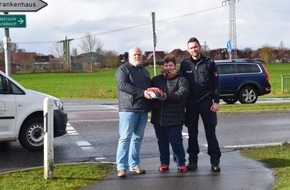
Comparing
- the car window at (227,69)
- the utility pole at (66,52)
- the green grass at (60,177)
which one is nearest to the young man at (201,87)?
the green grass at (60,177)

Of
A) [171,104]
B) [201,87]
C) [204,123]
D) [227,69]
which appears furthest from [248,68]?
[171,104]

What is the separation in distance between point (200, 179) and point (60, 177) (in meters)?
1.97

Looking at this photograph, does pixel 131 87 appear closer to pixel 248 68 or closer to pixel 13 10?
pixel 13 10

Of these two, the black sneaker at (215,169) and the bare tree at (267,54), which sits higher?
the bare tree at (267,54)

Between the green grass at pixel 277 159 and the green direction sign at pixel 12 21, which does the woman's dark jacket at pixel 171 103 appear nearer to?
the green grass at pixel 277 159

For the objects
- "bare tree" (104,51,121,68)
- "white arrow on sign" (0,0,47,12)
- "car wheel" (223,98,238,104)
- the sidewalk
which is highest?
"bare tree" (104,51,121,68)

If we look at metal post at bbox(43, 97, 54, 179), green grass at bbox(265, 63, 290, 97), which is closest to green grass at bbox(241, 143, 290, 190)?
metal post at bbox(43, 97, 54, 179)

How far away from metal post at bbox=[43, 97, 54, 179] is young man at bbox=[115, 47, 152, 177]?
97 centimetres

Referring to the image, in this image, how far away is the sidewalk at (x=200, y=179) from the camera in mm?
6402

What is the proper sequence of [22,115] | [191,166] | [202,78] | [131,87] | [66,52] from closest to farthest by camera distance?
1. [131,87]
2. [202,78]
3. [191,166]
4. [22,115]
5. [66,52]

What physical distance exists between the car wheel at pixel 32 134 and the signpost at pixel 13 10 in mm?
1546

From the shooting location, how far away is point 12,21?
1048 centimetres

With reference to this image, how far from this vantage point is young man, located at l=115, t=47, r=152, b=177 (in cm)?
680

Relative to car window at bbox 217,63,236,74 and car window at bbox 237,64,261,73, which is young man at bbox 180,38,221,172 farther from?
car window at bbox 237,64,261,73
